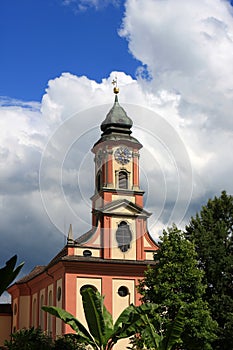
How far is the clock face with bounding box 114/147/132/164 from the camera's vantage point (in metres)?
51.4

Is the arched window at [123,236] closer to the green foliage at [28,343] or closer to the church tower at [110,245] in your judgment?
the church tower at [110,245]

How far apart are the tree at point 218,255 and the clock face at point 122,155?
11.6m

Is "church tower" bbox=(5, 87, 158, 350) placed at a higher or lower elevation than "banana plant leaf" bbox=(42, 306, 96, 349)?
higher

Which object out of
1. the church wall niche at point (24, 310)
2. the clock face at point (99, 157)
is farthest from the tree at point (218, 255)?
the church wall niche at point (24, 310)

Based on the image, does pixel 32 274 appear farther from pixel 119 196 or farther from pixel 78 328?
pixel 78 328

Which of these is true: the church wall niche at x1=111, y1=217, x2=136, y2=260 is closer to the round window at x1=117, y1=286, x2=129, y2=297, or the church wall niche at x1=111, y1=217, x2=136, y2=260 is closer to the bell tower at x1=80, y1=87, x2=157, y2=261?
the bell tower at x1=80, y1=87, x2=157, y2=261

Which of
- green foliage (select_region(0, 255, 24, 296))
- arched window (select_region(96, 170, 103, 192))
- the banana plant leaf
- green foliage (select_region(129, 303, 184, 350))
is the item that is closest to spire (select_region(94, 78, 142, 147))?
arched window (select_region(96, 170, 103, 192))

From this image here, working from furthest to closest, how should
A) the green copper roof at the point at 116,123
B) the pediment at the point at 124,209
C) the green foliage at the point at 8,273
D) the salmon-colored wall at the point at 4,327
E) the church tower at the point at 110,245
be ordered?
the salmon-colored wall at the point at 4,327 < the green copper roof at the point at 116,123 < the pediment at the point at 124,209 < the church tower at the point at 110,245 < the green foliage at the point at 8,273

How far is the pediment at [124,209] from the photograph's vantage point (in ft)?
161

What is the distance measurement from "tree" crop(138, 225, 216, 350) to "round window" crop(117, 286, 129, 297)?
38.4 ft

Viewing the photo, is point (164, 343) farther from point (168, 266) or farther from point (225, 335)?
point (225, 335)

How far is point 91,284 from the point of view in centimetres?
4653

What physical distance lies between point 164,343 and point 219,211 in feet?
55.8

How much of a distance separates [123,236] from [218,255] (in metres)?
11.2
